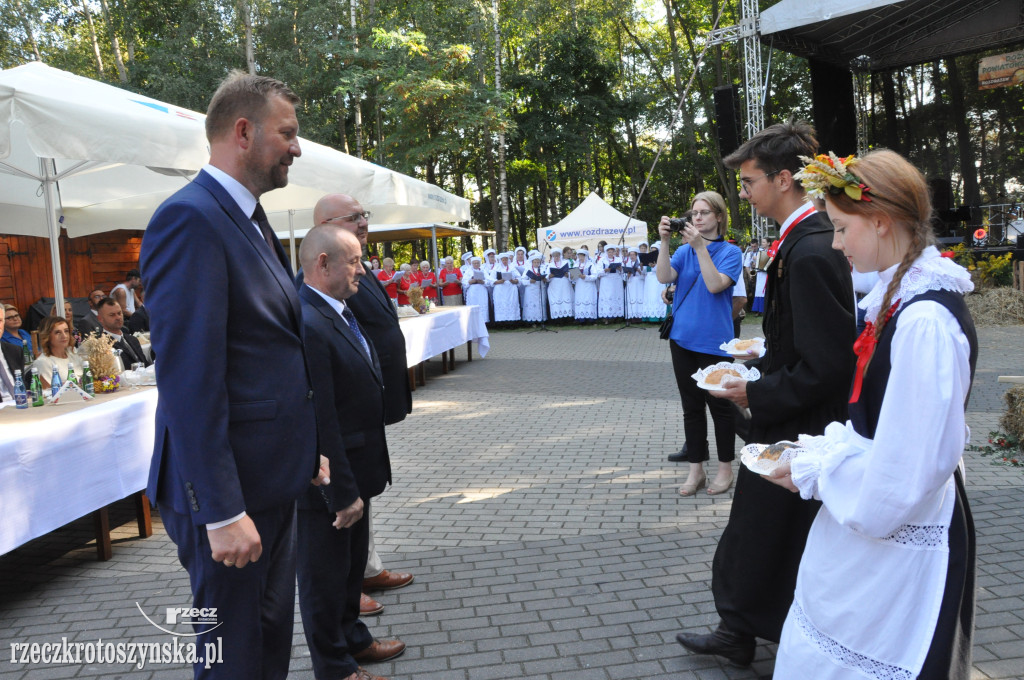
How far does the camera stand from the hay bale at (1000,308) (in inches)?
565

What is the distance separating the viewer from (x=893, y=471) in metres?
1.73

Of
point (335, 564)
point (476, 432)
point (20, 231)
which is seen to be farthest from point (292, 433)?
point (20, 231)

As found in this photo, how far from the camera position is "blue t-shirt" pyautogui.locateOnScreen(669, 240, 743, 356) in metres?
5.17

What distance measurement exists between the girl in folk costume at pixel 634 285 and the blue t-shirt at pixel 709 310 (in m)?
13.1

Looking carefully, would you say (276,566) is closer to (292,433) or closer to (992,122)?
(292,433)

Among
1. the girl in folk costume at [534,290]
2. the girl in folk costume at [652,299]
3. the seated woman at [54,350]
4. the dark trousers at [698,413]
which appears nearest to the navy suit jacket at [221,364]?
the dark trousers at [698,413]

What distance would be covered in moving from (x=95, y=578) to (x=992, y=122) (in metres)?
23.6

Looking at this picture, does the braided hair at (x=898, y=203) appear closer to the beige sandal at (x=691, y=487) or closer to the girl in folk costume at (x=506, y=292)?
the beige sandal at (x=691, y=487)

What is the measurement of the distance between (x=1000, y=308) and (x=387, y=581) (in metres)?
14.9

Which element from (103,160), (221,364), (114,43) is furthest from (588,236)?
(221,364)

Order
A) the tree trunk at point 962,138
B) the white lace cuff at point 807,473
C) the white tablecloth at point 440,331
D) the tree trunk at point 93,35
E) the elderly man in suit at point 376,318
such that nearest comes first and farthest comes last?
the white lace cuff at point 807,473 → the elderly man in suit at point 376,318 → the white tablecloth at point 440,331 → the tree trunk at point 962,138 → the tree trunk at point 93,35

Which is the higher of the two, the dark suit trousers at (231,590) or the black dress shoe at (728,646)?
the dark suit trousers at (231,590)

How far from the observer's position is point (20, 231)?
428 inches

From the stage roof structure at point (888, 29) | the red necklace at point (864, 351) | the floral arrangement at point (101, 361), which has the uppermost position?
the stage roof structure at point (888, 29)
